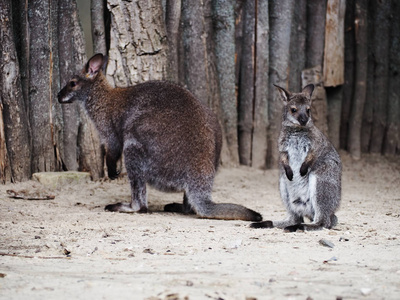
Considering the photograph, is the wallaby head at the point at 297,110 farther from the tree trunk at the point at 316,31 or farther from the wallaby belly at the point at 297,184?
the tree trunk at the point at 316,31

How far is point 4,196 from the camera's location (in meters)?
6.09

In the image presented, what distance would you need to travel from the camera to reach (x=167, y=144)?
5.71 m

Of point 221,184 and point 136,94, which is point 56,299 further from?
point 221,184

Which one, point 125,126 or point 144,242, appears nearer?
point 144,242

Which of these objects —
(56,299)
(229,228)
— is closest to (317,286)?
(56,299)

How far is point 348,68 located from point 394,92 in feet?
2.43

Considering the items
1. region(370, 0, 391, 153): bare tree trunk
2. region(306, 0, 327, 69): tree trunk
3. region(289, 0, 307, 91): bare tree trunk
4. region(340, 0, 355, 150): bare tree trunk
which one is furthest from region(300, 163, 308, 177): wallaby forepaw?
region(370, 0, 391, 153): bare tree trunk

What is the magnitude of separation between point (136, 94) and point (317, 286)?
10.5ft

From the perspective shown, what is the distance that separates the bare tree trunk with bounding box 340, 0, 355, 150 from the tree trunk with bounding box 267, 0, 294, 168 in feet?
4.06

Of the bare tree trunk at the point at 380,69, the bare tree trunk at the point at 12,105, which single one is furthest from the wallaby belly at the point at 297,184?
the bare tree trunk at the point at 380,69

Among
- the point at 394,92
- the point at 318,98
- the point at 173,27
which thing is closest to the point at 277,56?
the point at 318,98

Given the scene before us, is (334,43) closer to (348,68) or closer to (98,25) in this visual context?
(348,68)

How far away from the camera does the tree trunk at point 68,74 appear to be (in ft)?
22.1

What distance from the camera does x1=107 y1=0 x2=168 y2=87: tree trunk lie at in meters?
6.79
